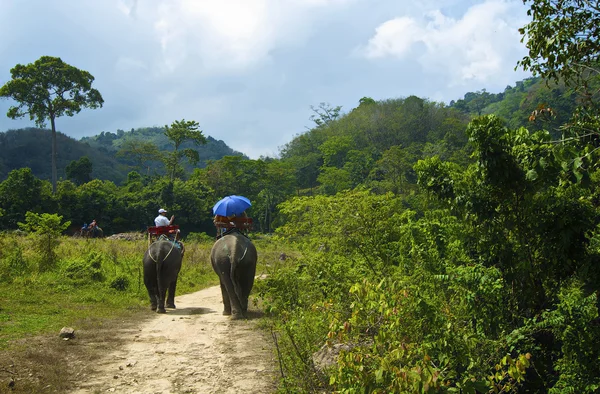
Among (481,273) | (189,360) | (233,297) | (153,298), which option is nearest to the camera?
(481,273)

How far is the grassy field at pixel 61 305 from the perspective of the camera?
22.4ft

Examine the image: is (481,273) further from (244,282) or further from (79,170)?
(79,170)

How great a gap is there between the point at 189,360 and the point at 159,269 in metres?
4.65

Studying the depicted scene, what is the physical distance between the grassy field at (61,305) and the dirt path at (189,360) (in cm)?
41

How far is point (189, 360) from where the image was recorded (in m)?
7.61

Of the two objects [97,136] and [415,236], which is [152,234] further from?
[97,136]

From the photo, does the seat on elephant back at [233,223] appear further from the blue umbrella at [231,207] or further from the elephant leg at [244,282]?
the elephant leg at [244,282]

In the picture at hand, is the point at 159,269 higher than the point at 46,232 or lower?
lower

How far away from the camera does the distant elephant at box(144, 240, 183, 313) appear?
1202 cm

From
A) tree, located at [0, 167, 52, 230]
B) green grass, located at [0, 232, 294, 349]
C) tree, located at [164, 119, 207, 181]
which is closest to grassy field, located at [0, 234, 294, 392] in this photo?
green grass, located at [0, 232, 294, 349]

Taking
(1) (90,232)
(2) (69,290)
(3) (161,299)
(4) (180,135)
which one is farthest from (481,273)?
(4) (180,135)

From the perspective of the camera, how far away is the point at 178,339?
8898mm

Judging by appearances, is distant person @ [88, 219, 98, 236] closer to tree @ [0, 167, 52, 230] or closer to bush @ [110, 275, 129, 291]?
tree @ [0, 167, 52, 230]

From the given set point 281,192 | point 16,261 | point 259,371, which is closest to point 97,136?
point 281,192
